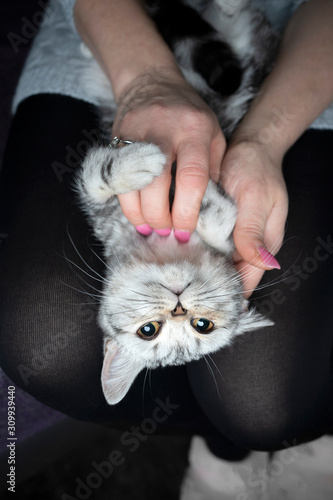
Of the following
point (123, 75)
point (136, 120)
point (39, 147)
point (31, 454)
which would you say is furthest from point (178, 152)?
point (31, 454)

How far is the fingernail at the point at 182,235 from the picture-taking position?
910mm

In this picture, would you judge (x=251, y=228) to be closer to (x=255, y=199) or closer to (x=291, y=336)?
(x=255, y=199)

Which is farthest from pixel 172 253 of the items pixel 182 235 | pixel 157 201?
pixel 157 201

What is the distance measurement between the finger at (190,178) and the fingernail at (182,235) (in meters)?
0.06

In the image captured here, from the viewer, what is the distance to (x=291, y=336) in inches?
40.8

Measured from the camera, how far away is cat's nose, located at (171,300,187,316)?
92 cm

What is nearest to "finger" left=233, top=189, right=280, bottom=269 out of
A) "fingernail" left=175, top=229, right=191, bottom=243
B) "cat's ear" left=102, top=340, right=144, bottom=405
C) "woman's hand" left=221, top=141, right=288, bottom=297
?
"woman's hand" left=221, top=141, right=288, bottom=297

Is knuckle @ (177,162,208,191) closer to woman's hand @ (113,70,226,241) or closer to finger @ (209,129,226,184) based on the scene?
woman's hand @ (113,70,226,241)

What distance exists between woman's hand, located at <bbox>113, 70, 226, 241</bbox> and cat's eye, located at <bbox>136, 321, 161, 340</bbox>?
0.22 m

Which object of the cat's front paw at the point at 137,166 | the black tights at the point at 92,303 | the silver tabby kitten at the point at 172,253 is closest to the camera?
the cat's front paw at the point at 137,166

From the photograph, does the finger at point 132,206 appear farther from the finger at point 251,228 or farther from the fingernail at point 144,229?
the finger at point 251,228

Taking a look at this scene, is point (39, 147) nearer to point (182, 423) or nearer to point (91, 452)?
point (182, 423)

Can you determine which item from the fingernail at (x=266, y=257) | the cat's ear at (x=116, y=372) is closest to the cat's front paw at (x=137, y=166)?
the fingernail at (x=266, y=257)

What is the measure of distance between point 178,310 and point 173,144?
1.22 feet
